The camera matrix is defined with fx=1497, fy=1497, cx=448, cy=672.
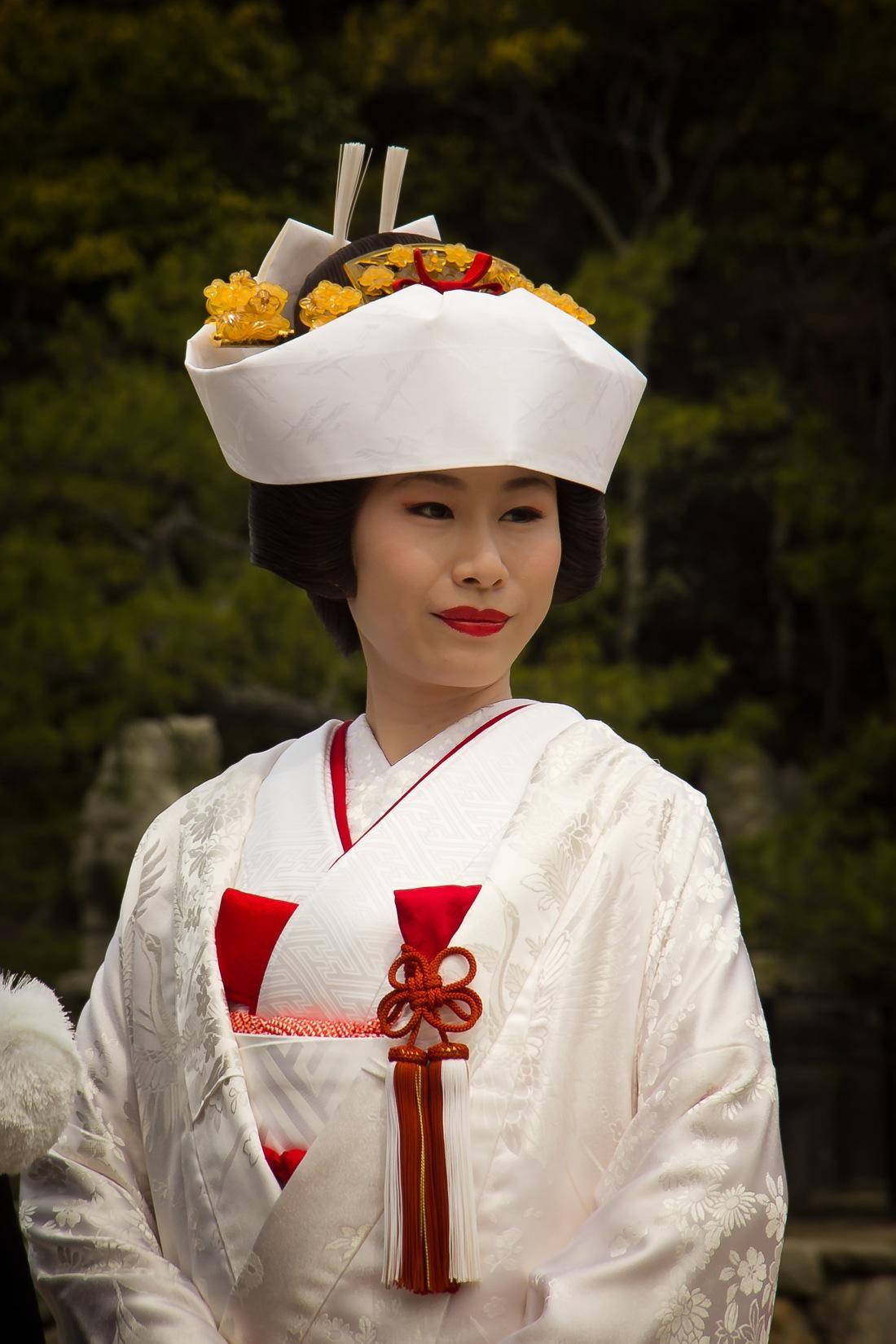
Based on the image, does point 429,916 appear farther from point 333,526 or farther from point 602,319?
point 602,319

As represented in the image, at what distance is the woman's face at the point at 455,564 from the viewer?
1608 millimetres

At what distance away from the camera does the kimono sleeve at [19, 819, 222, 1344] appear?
145 centimetres

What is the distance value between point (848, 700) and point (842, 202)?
282cm

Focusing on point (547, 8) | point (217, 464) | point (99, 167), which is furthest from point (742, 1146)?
Answer: point (547, 8)

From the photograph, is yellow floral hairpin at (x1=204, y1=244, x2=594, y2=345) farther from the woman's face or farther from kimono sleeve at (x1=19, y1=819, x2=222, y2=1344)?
kimono sleeve at (x1=19, y1=819, x2=222, y2=1344)

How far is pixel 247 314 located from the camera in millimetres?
1652

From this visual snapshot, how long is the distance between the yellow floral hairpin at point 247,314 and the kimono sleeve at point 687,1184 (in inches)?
29.7

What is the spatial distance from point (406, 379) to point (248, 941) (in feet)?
1.97

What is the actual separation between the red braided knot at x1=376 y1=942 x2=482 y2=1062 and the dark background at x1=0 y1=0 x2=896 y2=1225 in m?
3.80

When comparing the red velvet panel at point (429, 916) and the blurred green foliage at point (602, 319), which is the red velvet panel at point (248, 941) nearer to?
the red velvet panel at point (429, 916)

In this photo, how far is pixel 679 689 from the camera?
6285 mm

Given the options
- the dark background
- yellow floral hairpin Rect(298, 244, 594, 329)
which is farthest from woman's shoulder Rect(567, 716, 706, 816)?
the dark background

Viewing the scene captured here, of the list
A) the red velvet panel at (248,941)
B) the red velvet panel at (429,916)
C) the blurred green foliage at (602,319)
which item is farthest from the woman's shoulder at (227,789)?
the blurred green foliage at (602,319)

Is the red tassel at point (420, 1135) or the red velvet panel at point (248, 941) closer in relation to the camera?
the red tassel at point (420, 1135)
